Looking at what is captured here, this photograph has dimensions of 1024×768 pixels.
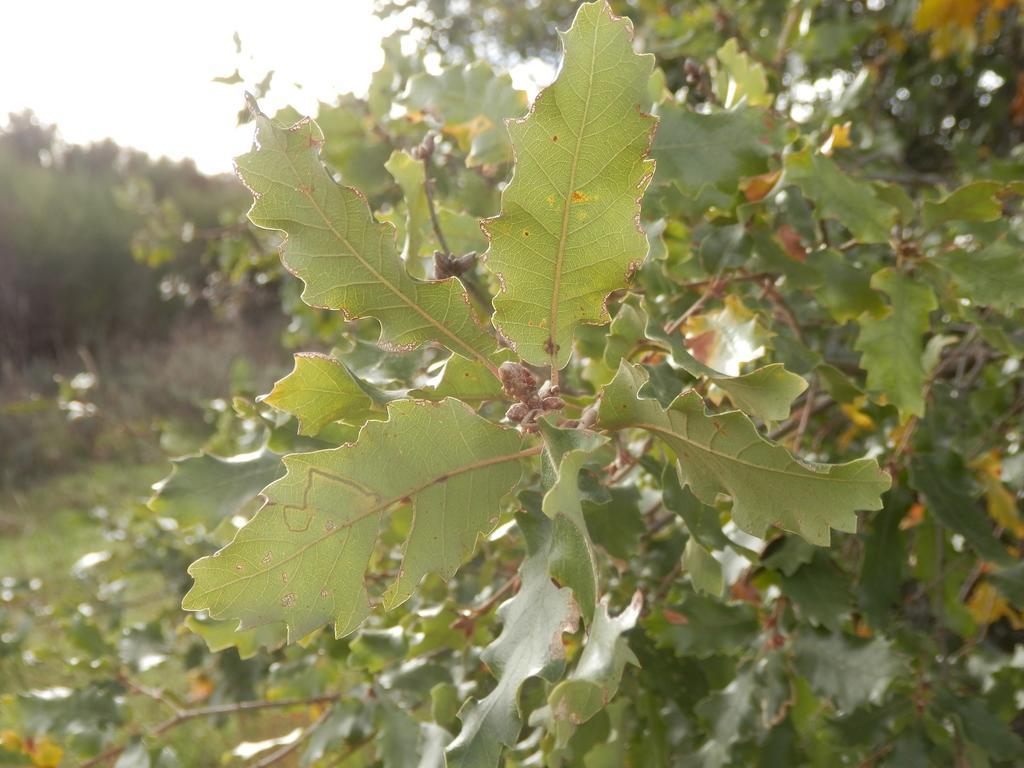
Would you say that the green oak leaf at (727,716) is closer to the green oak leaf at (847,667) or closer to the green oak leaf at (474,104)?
the green oak leaf at (847,667)

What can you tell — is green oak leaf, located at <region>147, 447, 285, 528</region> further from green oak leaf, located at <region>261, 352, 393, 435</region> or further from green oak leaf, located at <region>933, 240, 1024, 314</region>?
green oak leaf, located at <region>933, 240, 1024, 314</region>

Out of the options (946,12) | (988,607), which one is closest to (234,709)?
(988,607)

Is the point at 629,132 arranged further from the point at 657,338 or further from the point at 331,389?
the point at 331,389

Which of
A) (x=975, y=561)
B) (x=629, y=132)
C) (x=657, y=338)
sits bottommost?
(x=975, y=561)

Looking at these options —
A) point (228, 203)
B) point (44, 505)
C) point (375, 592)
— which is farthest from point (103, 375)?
point (375, 592)

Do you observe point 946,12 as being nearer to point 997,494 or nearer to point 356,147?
point 997,494
